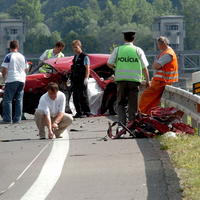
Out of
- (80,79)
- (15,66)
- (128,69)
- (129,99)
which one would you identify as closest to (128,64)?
(128,69)

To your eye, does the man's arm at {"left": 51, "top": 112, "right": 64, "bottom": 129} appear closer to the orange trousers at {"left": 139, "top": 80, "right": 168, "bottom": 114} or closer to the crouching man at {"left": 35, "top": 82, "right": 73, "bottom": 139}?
the crouching man at {"left": 35, "top": 82, "right": 73, "bottom": 139}

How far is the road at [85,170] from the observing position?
9602mm

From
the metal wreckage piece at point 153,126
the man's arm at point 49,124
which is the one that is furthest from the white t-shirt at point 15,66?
the metal wreckage piece at point 153,126

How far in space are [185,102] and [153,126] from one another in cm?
213

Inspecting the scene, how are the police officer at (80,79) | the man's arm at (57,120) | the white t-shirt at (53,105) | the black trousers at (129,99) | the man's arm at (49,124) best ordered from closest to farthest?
the man's arm at (49,124), the man's arm at (57,120), the white t-shirt at (53,105), the black trousers at (129,99), the police officer at (80,79)

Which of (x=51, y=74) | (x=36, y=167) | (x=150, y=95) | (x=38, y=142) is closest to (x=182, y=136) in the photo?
(x=38, y=142)

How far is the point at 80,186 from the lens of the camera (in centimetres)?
1012

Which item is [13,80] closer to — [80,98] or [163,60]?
[80,98]

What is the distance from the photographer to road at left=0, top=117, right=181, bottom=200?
960cm

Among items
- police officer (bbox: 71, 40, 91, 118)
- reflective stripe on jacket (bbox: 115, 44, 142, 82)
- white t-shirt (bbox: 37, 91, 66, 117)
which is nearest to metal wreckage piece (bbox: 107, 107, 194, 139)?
white t-shirt (bbox: 37, 91, 66, 117)

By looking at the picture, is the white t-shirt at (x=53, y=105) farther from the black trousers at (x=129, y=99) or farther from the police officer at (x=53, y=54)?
the police officer at (x=53, y=54)

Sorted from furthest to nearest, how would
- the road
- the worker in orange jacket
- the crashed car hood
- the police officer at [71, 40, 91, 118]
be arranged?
the crashed car hood
the police officer at [71, 40, 91, 118]
the worker in orange jacket
the road

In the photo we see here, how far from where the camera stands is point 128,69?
16891 millimetres

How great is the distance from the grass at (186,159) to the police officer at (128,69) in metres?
2.54
